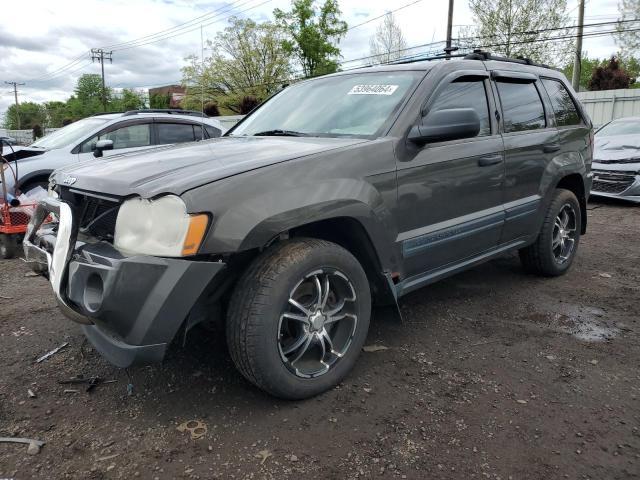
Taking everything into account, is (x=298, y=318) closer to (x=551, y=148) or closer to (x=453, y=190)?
(x=453, y=190)

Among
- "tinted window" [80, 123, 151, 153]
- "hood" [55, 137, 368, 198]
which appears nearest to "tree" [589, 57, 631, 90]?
"tinted window" [80, 123, 151, 153]

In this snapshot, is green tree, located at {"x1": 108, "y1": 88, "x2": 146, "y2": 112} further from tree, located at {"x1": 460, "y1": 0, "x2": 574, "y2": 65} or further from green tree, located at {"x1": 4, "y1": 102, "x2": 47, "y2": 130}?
tree, located at {"x1": 460, "y1": 0, "x2": 574, "y2": 65}

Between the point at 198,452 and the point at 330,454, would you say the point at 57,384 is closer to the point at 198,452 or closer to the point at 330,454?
the point at 198,452

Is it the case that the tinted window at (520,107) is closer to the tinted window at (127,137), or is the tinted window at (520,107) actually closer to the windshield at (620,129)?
the tinted window at (127,137)

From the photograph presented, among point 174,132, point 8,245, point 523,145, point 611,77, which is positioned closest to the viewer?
point 523,145

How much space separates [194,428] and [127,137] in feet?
19.0

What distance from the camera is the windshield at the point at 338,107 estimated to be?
3.10 m

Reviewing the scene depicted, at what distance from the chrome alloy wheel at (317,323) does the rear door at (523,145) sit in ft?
5.36

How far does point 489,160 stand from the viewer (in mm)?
3455

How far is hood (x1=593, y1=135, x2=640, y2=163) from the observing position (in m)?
8.69

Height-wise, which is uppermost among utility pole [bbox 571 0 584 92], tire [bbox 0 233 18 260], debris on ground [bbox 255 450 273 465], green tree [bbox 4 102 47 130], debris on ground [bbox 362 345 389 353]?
green tree [bbox 4 102 47 130]

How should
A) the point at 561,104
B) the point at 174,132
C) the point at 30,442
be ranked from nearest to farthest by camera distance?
the point at 30,442
the point at 561,104
the point at 174,132

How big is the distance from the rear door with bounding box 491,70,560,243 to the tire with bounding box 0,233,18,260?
16.9 feet

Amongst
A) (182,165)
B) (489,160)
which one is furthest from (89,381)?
(489,160)
